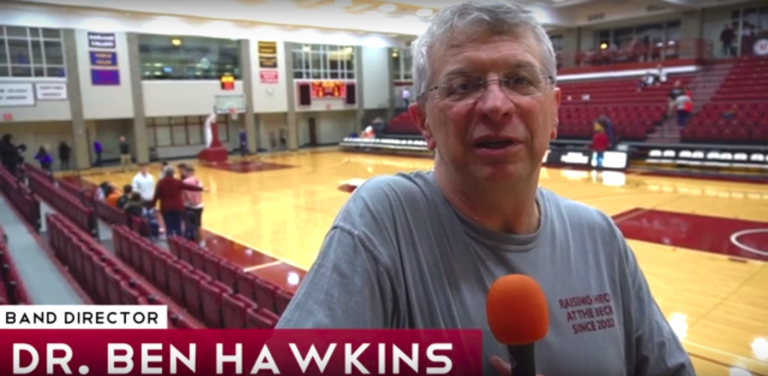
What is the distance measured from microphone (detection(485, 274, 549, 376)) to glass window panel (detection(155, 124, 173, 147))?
2672 centimetres

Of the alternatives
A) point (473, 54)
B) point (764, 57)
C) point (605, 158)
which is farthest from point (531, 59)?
point (764, 57)

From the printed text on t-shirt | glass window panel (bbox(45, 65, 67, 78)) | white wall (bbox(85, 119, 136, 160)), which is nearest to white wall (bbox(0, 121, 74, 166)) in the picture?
Result: white wall (bbox(85, 119, 136, 160))

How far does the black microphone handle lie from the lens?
95 cm

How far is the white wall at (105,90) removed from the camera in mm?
22156

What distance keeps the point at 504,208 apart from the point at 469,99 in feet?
0.81

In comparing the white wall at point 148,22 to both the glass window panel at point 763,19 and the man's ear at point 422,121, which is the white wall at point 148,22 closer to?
the glass window panel at point 763,19

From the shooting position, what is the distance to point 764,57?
747 inches

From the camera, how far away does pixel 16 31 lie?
20938mm

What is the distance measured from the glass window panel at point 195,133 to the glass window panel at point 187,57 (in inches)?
94.6

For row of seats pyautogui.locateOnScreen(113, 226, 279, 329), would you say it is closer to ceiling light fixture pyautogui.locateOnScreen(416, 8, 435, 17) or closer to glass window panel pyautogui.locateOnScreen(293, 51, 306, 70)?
ceiling light fixture pyautogui.locateOnScreen(416, 8, 435, 17)

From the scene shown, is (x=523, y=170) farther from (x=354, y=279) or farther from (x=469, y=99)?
(x=354, y=279)

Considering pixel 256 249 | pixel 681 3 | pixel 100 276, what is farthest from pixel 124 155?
pixel 681 3

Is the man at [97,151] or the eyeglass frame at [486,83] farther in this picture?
the man at [97,151]

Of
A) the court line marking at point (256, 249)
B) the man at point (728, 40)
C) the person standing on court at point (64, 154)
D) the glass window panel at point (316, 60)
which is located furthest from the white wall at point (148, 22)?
the man at point (728, 40)
